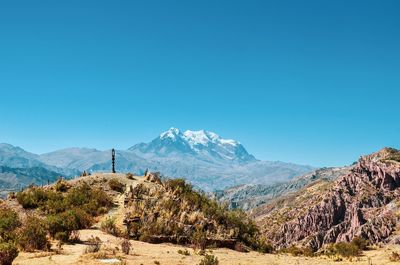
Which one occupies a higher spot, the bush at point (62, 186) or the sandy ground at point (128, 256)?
the bush at point (62, 186)

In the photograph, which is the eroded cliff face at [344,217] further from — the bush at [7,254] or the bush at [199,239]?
the bush at [7,254]

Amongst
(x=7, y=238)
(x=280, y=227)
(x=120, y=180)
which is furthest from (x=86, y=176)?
(x=280, y=227)

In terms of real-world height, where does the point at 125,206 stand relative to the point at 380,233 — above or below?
above

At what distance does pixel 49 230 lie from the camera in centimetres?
3341

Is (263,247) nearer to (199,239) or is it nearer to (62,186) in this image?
(199,239)

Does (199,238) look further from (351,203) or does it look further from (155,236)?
(351,203)

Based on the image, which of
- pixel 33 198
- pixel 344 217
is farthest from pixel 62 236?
pixel 344 217

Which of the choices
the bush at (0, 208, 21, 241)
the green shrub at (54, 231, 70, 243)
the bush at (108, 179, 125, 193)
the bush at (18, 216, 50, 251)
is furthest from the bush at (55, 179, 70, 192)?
the bush at (18, 216, 50, 251)

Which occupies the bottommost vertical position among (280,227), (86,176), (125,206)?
(280,227)

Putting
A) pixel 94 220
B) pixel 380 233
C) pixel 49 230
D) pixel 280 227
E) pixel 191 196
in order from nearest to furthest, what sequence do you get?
1. pixel 49 230
2. pixel 94 220
3. pixel 191 196
4. pixel 380 233
5. pixel 280 227

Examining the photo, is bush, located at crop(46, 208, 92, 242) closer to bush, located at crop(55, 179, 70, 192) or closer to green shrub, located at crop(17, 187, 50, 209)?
green shrub, located at crop(17, 187, 50, 209)

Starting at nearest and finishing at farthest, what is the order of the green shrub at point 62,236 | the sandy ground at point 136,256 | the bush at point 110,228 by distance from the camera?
the sandy ground at point 136,256
the green shrub at point 62,236
the bush at point 110,228

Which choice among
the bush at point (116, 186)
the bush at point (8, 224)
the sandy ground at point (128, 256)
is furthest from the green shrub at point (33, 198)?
the sandy ground at point (128, 256)

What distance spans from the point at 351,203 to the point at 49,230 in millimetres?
179674
